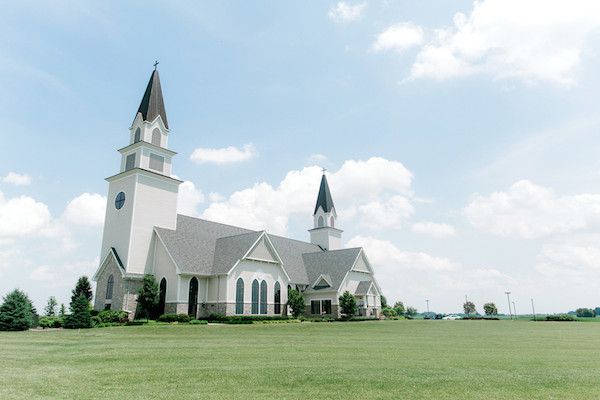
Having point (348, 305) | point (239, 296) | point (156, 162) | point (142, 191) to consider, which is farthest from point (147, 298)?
point (348, 305)

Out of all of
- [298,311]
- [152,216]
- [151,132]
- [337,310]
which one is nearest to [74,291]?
[152,216]

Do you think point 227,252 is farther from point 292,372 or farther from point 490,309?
point 490,309

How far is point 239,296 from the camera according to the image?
127 feet

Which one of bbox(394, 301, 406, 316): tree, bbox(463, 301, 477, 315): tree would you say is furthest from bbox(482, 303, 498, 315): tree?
bbox(394, 301, 406, 316): tree

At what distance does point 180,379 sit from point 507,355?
1077 centimetres

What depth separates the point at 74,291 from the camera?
3869 centimetres

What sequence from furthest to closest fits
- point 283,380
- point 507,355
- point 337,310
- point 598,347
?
point 337,310
point 598,347
point 507,355
point 283,380

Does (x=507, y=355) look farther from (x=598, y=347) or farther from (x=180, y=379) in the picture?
(x=180, y=379)

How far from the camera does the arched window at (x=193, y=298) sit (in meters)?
36.7

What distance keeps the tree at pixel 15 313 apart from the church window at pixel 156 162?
1611 centimetres

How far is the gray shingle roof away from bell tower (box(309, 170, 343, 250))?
21.9ft

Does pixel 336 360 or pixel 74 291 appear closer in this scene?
pixel 336 360

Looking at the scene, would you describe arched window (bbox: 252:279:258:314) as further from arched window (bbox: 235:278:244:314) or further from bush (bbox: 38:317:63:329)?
bush (bbox: 38:317:63:329)

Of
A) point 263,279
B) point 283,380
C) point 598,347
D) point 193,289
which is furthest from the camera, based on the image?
point 263,279
